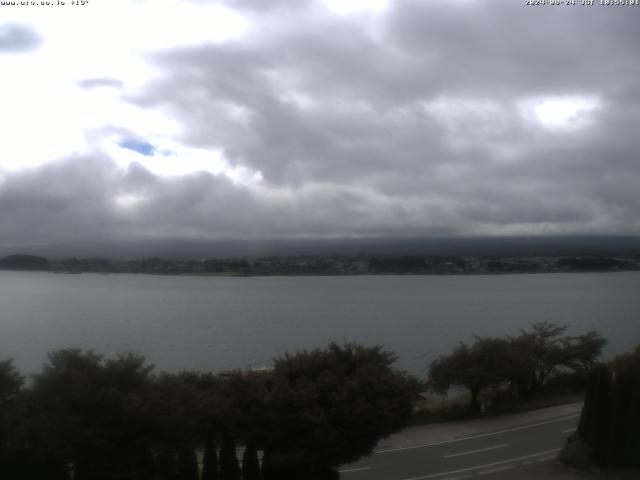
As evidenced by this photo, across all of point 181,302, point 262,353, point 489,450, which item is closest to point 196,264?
point 181,302

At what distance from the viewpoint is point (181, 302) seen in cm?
10125

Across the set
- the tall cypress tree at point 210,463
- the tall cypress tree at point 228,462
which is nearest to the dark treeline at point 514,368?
the tall cypress tree at point 228,462

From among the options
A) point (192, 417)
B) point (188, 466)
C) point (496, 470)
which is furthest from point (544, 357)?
point (192, 417)

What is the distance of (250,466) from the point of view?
1541 centimetres

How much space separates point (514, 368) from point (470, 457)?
40.7 ft

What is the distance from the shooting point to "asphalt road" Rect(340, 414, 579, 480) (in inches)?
727

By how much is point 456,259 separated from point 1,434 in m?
127

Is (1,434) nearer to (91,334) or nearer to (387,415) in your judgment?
(387,415)

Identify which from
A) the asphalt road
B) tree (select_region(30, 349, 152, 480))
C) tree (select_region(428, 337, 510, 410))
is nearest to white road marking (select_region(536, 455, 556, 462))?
the asphalt road

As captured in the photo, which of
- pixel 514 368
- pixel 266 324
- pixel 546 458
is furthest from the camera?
pixel 266 324

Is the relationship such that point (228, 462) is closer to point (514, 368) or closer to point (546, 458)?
point (546, 458)

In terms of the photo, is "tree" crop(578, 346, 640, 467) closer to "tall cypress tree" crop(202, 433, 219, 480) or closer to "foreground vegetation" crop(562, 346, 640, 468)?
"foreground vegetation" crop(562, 346, 640, 468)

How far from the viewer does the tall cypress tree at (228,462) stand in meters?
15.1

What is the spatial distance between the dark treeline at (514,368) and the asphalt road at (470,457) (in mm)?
5857
